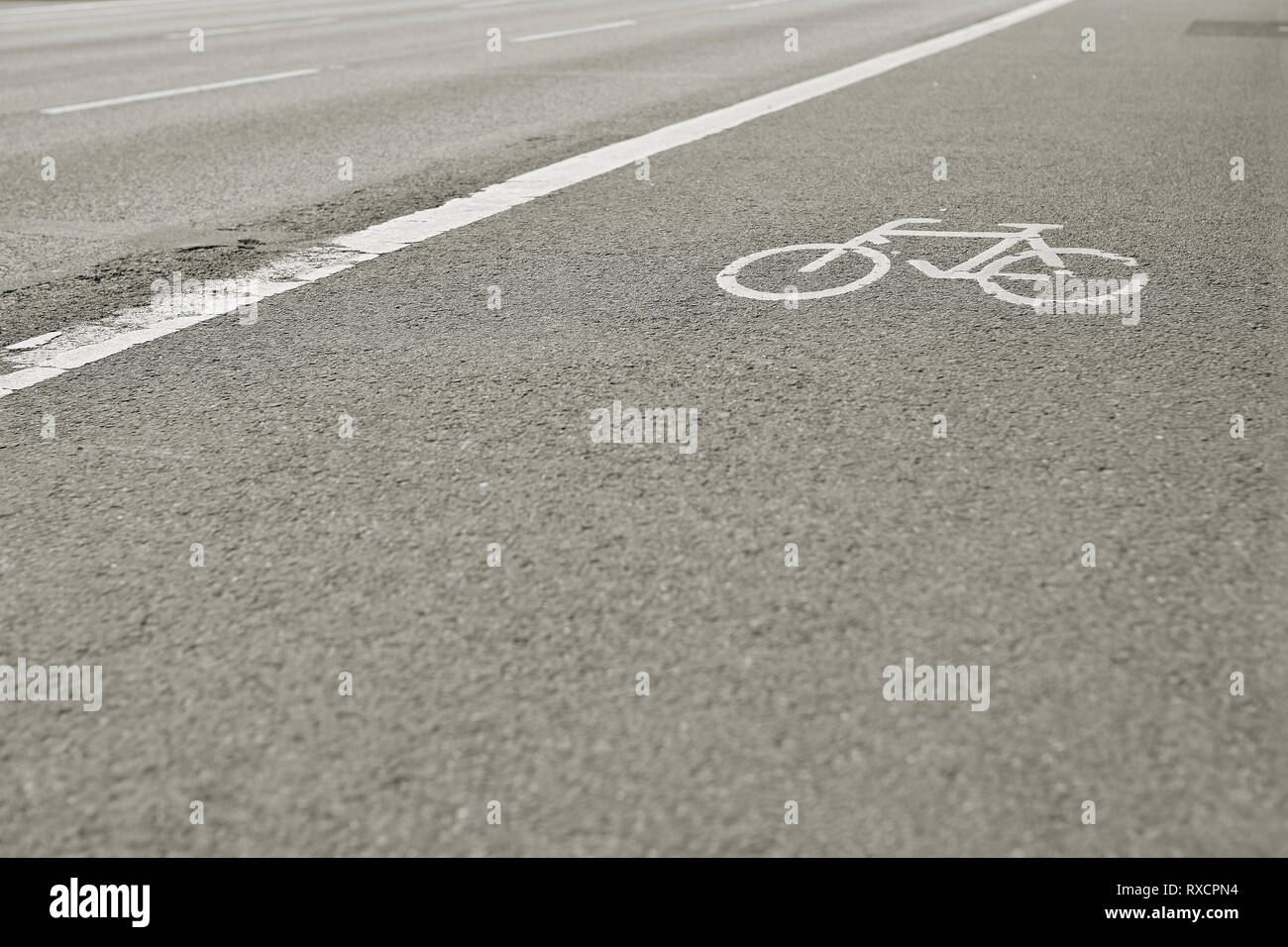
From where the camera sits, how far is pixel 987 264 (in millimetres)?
5648

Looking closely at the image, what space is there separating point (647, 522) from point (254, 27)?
17.3 metres

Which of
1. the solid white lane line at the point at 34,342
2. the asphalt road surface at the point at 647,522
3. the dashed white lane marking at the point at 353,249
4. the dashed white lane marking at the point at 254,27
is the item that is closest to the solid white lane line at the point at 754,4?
the dashed white lane marking at the point at 254,27

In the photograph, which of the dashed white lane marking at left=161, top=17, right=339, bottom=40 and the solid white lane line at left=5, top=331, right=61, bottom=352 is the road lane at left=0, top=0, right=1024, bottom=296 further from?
the dashed white lane marking at left=161, top=17, right=339, bottom=40

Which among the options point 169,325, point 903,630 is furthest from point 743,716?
point 169,325

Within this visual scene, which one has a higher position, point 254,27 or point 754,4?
point 754,4

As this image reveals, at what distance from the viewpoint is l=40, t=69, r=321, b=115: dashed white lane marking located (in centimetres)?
1083

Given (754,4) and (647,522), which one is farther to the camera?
(754,4)

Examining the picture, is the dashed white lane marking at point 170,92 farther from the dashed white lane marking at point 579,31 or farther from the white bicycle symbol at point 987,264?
the white bicycle symbol at point 987,264

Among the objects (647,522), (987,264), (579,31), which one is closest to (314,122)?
(987,264)

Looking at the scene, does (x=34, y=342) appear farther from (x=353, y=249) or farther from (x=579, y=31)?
(x=579, y=31)

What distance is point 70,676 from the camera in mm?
2662

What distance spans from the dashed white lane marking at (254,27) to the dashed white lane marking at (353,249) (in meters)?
9.50

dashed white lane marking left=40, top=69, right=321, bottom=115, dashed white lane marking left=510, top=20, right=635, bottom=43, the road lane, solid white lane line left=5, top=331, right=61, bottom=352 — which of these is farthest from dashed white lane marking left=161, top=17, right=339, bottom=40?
solid white lane line left=5, top=331, right=61, bottom=352

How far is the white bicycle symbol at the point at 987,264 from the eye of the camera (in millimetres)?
5234
